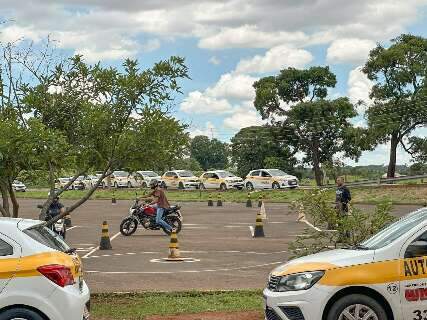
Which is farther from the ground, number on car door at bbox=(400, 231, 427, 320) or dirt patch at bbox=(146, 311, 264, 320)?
number on car door at bbox=(400, 231, 427, 320)

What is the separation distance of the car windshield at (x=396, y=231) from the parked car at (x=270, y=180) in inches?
1664

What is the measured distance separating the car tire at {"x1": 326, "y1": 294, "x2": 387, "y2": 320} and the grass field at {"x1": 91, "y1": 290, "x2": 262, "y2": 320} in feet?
7.82

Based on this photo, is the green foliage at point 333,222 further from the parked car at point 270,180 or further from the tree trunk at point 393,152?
the tree trunk at point 393,152

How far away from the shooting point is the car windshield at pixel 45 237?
748 cm

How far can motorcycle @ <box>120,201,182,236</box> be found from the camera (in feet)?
74.3

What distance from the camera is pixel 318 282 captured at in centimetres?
766

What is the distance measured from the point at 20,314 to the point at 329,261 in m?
3.23

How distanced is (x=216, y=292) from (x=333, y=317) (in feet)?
13.2

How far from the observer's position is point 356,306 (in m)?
7.58

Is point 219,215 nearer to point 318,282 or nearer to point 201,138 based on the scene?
point 318,282

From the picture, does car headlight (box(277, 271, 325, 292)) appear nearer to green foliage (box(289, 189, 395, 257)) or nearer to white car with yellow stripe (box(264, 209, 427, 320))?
white car with yellow stripe (box(264, 209, 427, 320))

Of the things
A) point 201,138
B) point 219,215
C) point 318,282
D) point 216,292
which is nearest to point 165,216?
point 219,215

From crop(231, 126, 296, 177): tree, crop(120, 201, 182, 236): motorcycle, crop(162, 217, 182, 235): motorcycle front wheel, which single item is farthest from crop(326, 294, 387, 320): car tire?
crop(231, 126, 296, 177): tree

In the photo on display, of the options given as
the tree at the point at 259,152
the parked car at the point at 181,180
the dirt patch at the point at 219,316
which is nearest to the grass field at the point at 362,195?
the parked car at the point at 181,180
